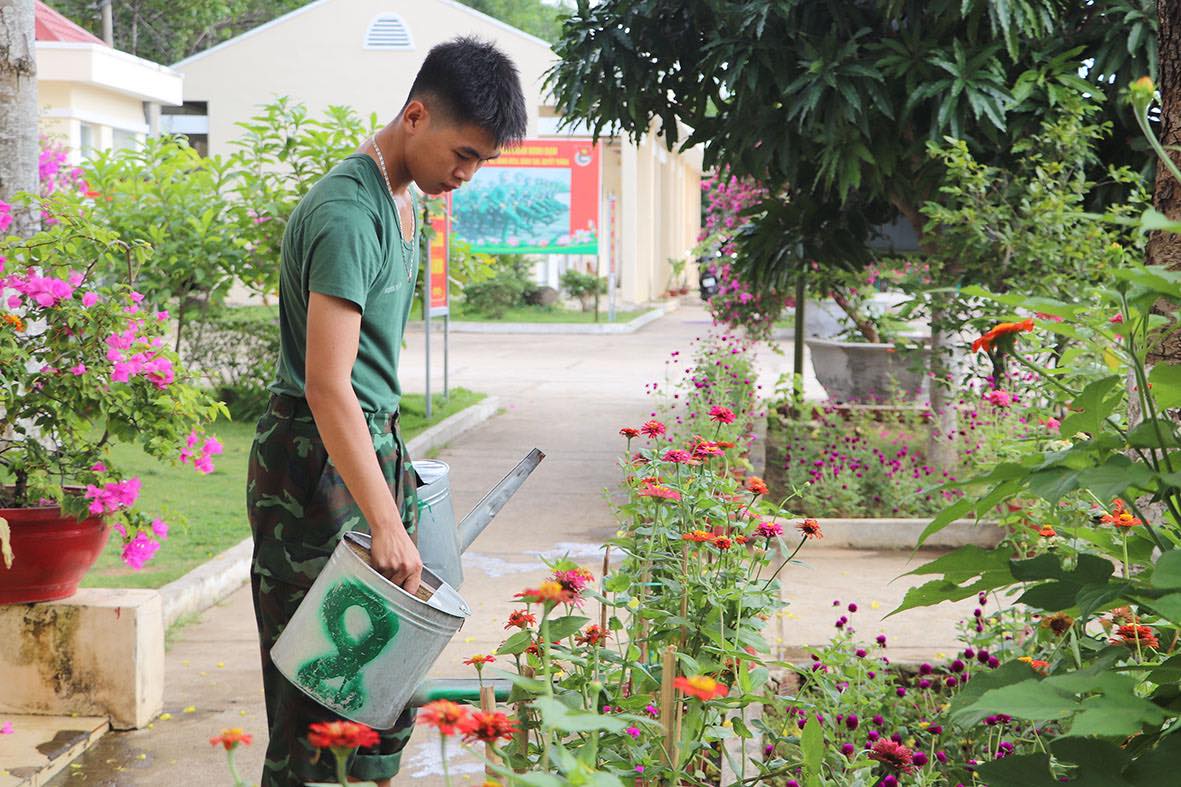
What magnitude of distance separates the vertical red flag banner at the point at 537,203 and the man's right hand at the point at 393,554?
73.5 feet

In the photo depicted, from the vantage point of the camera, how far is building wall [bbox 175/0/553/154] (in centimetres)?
2891

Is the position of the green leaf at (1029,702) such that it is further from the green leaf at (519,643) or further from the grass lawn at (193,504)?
the grass lawn at (193,504)

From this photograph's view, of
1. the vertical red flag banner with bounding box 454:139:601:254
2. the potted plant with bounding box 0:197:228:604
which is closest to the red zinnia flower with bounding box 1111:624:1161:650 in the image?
the potted plant with bounding box 0:197:228:604

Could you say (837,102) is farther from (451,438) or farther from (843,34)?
(451,438)

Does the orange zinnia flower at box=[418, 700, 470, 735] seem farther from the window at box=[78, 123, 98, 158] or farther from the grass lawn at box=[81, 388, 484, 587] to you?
the window at box=[78, 123, 98, 158]

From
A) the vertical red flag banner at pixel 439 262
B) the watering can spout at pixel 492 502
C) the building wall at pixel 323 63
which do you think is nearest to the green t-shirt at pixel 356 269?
the watering can spout at pixel 492 502

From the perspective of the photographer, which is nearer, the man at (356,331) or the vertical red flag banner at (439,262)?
the man at (356,331)

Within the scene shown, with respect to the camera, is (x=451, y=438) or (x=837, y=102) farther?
(x=451, y=438)

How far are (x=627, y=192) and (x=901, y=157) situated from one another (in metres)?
22.7

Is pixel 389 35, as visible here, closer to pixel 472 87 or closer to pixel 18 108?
pixel 18 108

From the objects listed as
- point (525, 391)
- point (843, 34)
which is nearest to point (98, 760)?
point (843, 34)

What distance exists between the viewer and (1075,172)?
6.47 meters

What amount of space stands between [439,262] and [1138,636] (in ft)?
30.6

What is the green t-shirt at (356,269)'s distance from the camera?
7.57 ft
